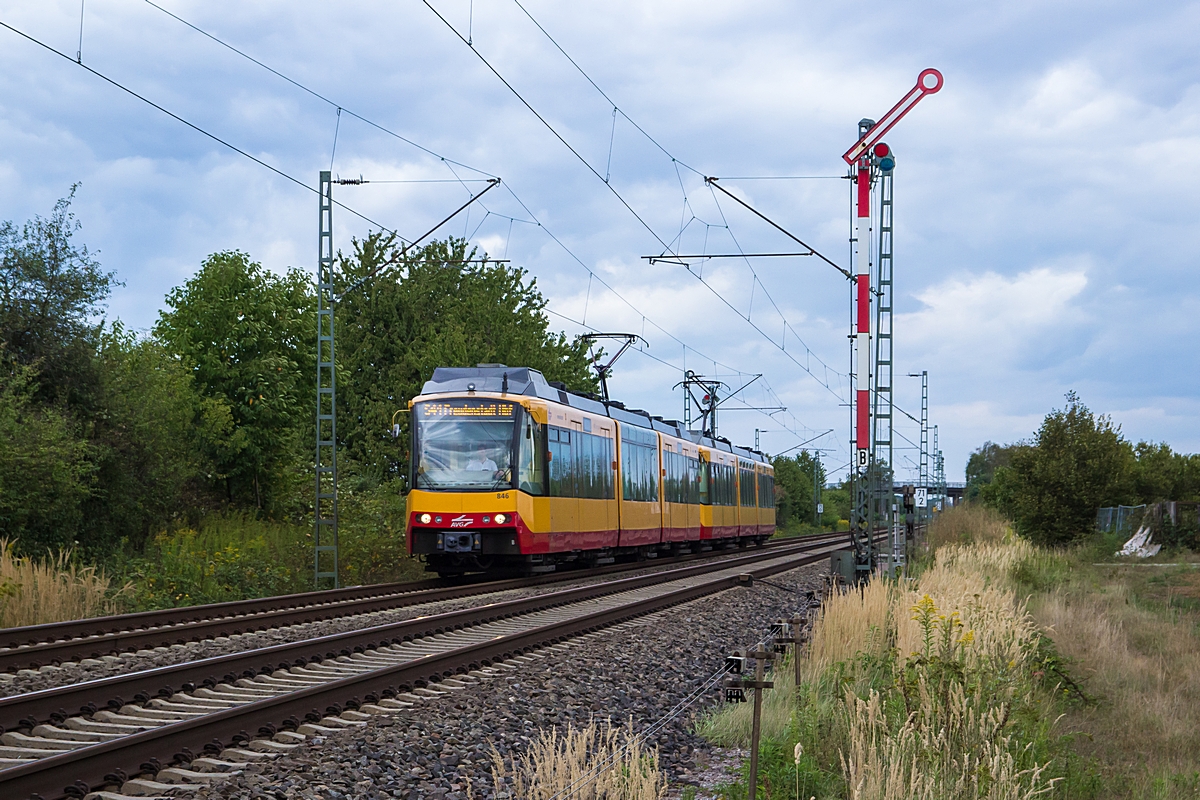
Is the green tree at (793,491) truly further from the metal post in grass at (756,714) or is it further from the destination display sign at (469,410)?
the metal post in grass at (756,714)

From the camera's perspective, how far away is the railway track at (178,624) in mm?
11273

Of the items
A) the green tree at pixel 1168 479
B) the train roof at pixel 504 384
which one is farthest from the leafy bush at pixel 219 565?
the green tree at pixel 1168 479

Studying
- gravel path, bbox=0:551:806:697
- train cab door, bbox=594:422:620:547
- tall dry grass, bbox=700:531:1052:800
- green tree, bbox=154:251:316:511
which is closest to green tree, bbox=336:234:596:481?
green tree, bbox=154:251:316:511

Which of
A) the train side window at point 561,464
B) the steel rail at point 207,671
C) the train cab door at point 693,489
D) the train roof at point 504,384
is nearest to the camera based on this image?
the steel rail at point 207,671

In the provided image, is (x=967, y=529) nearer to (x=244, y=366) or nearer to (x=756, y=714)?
(x=244, y=366)

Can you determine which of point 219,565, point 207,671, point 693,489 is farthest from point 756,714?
point 693,489

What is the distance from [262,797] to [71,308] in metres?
17.6

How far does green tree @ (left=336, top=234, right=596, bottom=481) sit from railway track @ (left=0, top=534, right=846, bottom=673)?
19.8 metres

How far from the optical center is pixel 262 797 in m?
6.41

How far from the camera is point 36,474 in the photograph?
57.1 ft

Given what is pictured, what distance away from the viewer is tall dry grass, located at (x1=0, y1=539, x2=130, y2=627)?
47.0 feet

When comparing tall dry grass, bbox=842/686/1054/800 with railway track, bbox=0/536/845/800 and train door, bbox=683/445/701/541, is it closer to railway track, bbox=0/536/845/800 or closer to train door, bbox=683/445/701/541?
railway track, bbox=0/536/845/800

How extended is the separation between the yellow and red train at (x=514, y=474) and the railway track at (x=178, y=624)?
1512mm

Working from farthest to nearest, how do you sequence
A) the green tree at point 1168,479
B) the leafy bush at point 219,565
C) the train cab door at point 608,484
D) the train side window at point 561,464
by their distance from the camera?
the green tree at point 1168,479, the train cab door at point 608,484, the train side window at point 561,464, the leafy bush at point 219,565
